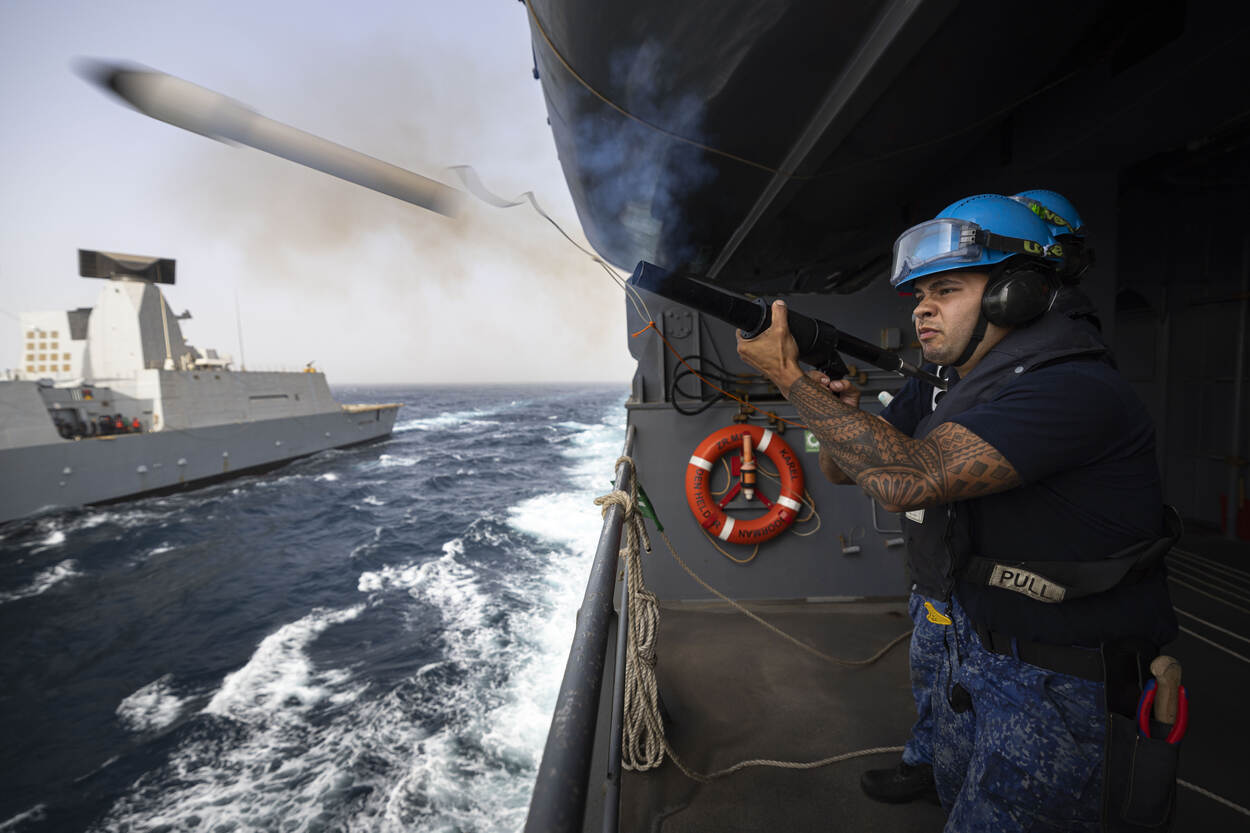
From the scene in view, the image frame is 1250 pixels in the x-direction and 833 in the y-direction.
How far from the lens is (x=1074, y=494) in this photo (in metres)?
1.19

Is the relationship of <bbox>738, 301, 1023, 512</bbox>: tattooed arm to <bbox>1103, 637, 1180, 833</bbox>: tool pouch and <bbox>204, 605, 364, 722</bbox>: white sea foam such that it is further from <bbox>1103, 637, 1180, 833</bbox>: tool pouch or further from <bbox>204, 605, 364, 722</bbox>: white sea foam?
<bbox>204, 605, 364, 722</bbox>: white sea foam

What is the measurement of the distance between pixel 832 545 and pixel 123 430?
24705mm

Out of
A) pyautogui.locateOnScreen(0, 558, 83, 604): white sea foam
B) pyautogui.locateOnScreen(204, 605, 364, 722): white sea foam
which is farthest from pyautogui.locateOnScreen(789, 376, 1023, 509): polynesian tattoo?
pyautogui.locateOnScreen(0, 558, 83, 604): white sea foam

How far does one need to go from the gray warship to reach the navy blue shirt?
23671 mm

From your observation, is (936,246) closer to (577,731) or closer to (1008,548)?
(1008,548)

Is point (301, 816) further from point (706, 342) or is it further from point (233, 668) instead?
point (706, 342)

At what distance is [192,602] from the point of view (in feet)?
35.8

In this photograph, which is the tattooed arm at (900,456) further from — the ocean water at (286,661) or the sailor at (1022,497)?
the ocean water at (286,661)

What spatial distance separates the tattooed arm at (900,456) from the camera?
1.11 m

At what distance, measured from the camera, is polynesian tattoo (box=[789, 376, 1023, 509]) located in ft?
3.65

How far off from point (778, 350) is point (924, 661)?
4.69 feet

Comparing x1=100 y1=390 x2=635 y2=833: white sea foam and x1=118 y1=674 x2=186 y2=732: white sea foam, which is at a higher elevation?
x1=100 y1=390 x2=635 y2=833: white sea foam

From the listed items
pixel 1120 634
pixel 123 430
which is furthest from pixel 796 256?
pixel 123 430

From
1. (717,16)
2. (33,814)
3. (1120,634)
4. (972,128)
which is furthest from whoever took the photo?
(33,814)
